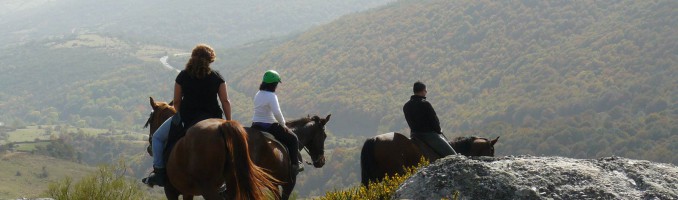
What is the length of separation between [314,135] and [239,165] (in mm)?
5115

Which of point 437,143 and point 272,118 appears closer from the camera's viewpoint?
point 272,118

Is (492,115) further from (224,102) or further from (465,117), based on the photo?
(224,102)

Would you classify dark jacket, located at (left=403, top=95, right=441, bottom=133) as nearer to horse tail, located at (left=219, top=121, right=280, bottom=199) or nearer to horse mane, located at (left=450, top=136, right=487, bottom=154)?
horse mane, located at (left=450, top=136, right=487, bottom=154)

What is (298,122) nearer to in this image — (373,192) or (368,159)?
(368,159)

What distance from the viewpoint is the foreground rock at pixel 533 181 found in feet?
21.8

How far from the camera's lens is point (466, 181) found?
6730 mm

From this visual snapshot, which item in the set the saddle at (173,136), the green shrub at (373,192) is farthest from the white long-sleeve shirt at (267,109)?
the green shrub at (373,192)

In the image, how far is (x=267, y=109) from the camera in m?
11.8

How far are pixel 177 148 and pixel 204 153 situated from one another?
0.53 metres

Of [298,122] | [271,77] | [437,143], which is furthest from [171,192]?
[437,143]

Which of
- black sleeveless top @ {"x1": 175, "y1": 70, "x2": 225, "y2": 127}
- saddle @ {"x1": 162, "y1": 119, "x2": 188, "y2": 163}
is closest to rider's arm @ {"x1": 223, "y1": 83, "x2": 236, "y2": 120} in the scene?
black sleeveless top @ {"x1": 175, "y1": 70, "x2": 225, "y2": 127}

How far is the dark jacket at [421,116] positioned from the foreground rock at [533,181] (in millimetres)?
6318

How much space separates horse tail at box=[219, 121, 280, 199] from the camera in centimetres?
912

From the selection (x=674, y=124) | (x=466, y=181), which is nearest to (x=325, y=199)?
(x=466, y=181)
